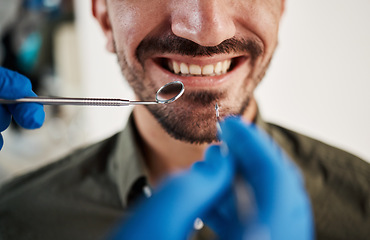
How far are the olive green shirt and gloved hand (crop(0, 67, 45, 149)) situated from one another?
338 millimetres

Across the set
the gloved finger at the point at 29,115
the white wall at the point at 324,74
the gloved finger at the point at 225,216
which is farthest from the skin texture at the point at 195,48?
the white wall at the point at 324,74

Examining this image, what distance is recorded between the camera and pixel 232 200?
42 cm

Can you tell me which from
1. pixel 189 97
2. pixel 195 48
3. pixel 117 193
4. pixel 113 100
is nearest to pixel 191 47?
pixel 195 48

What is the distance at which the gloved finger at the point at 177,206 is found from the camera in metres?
0.34

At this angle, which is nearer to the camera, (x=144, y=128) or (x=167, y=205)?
(x=167, y=205)

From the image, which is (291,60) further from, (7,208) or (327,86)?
(7,208)

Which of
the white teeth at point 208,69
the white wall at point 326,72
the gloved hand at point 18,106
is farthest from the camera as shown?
the white wall at point 326,72

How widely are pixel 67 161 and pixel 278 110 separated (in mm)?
931

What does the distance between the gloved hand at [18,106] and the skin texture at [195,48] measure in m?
0.26

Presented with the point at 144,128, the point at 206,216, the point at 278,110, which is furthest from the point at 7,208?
the point at 278,110

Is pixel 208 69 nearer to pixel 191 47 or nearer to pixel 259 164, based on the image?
pixel 191 47

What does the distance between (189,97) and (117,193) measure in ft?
1.36

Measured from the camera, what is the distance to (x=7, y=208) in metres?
1.02

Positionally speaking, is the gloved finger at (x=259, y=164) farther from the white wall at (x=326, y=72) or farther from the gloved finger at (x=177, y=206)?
the white wall at (x=326, y=72)
